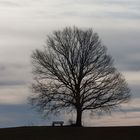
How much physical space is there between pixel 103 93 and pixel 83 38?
744 cm

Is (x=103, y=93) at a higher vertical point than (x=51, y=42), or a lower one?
lower

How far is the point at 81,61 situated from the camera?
75438mm
